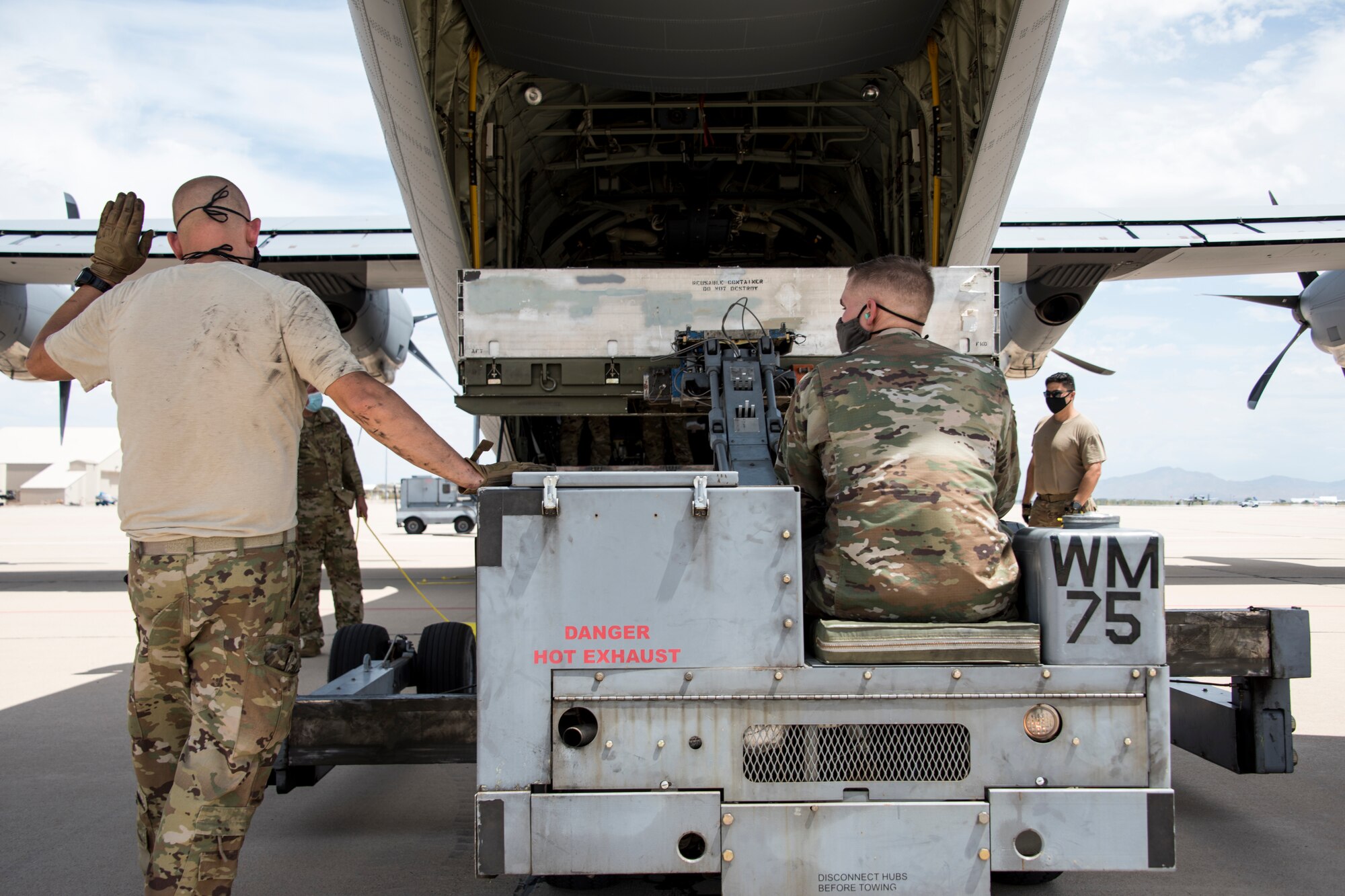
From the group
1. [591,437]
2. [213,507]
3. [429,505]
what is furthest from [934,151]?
[429,505]

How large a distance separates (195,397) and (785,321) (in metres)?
3.52

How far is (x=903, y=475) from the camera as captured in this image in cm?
226

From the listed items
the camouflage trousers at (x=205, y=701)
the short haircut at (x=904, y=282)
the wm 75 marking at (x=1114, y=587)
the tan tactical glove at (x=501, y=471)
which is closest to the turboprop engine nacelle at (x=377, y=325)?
the camouflage trousers at (x=205, y=701)

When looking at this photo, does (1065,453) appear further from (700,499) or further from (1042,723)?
(700,499)

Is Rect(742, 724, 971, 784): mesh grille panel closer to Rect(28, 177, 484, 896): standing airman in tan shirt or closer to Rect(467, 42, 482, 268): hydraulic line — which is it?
Rect(28, 177, 484, 896): standing airman in tan shirt

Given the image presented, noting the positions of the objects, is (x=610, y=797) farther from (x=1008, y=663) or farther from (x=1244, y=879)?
(x=1244, y=879)

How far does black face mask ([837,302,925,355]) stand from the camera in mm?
2645

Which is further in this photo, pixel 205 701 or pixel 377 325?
pixel 377 325

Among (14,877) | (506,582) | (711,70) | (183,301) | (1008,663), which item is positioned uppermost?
→ (711,70)

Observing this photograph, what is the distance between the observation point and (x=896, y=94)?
6.44 meters

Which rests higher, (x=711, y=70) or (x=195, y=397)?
(x=711, y=70)

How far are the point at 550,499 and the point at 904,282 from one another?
1.21 metres

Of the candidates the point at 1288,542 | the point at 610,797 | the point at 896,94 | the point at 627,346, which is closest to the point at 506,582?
the point at 610,797

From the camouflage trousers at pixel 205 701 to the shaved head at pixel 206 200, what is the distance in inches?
34.8
